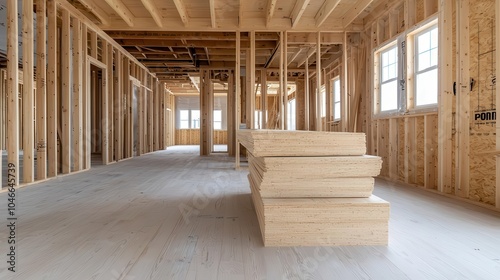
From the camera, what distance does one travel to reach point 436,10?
13.1 ft

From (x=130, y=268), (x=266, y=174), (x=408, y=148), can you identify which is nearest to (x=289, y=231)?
(x=266, y=174)

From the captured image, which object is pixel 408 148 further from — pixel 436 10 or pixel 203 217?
pixel 203 217

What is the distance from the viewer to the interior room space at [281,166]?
1829mm

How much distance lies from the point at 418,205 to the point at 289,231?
6.43 ft

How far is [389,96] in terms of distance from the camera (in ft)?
17.5

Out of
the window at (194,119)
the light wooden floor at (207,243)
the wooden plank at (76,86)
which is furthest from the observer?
the window at (194,119)

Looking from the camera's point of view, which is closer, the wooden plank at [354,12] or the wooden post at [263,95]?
the wooden plank at [354,12]

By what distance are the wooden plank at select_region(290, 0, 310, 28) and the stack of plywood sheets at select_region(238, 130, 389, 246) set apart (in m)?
3.57

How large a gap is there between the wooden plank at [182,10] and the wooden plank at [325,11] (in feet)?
8.72

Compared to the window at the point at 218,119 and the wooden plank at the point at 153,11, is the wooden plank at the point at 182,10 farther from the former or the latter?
the window at the point at 218,119

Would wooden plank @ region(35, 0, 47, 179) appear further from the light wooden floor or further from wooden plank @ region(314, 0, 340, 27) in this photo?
wooden plank @ region(314, 0, 340, 27)

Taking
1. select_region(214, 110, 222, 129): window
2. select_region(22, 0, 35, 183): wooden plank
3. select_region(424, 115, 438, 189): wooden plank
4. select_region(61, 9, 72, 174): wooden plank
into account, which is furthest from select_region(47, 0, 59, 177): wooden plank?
select_region(214, 110, 222, 129): window

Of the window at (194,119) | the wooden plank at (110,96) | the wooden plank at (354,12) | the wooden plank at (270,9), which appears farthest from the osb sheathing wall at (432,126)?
the window at (194,119)

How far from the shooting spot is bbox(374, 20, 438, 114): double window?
4203 mm
